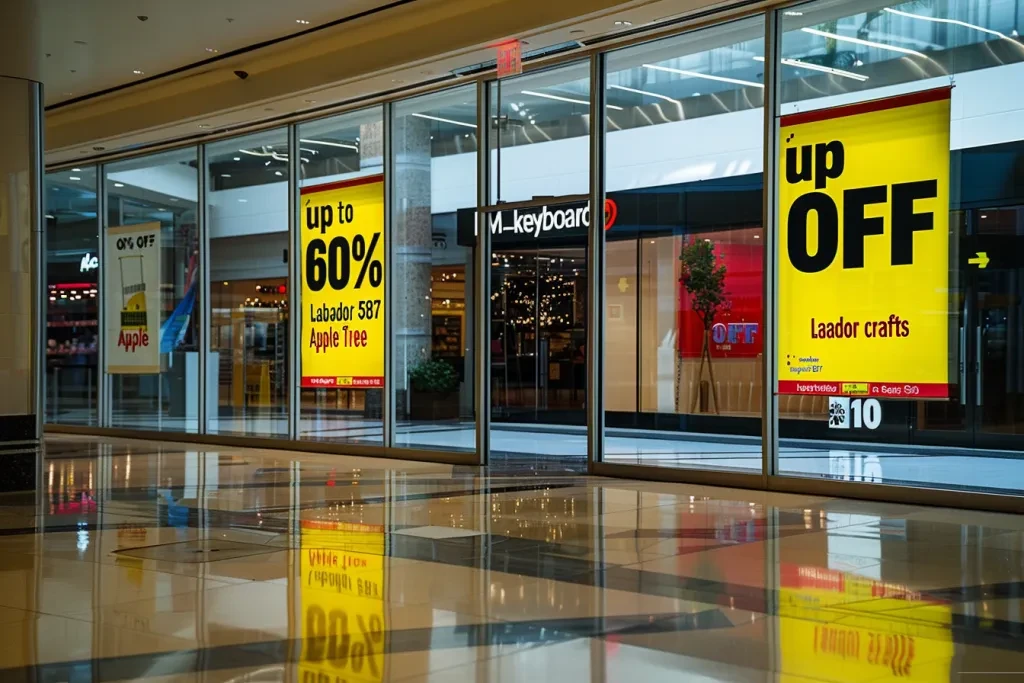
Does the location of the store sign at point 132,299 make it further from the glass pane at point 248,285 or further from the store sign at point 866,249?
the store sign at point 866,249

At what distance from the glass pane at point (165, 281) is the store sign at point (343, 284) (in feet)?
8.39

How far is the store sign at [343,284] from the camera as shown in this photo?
13.2 metres

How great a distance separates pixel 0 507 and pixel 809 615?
6567 millimetres

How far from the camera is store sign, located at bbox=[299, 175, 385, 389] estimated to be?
1321cm

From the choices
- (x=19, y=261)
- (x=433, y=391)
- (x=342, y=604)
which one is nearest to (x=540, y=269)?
(x=433, y=391)

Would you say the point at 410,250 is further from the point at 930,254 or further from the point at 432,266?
the point at 930,254

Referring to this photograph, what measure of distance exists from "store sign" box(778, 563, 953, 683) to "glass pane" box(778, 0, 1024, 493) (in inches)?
148

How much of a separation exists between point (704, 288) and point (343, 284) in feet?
14.0

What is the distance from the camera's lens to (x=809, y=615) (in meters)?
4.80

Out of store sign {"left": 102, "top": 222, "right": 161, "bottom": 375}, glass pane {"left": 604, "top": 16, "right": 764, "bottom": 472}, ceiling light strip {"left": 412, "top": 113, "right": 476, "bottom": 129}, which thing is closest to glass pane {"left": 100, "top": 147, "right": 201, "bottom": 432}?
store sign {"left": 102, "top": 222, "right": 161, "bottom": 375}

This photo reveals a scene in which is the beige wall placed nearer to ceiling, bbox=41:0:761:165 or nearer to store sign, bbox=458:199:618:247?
ceiling, bbox=41:0:761:165

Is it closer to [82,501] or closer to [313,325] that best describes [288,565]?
[82,501]

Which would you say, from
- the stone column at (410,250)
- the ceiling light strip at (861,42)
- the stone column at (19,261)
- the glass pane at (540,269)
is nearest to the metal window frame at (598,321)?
the stone column at (410,250)

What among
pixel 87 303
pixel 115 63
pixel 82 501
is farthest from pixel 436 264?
pixel 87 303
